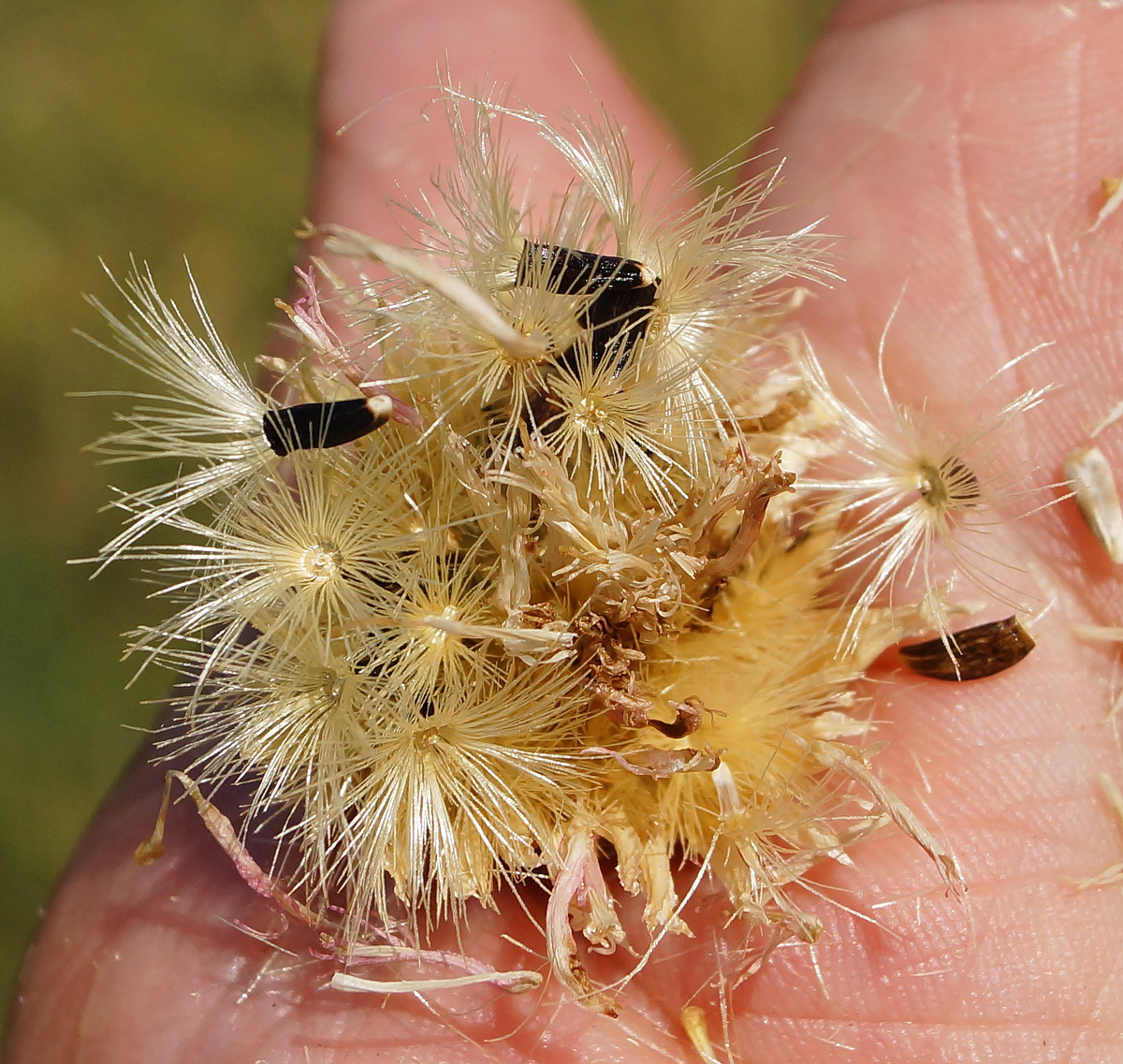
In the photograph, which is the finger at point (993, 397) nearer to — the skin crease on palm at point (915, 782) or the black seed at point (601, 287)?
the skin crease on palm at point (915, 782)

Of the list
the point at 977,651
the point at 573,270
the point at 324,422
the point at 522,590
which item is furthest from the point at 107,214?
the point at 977,651

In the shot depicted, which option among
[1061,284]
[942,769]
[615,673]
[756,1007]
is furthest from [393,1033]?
[1061,284]

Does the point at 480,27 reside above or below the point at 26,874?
above

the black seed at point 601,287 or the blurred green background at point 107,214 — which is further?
the blurred green background at point 107,214

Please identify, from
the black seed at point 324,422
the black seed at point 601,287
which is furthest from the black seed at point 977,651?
the black seed at point 324,422

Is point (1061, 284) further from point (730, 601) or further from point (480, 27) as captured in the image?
point (480, 27)

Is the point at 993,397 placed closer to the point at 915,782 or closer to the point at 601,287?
the point at 915,782
